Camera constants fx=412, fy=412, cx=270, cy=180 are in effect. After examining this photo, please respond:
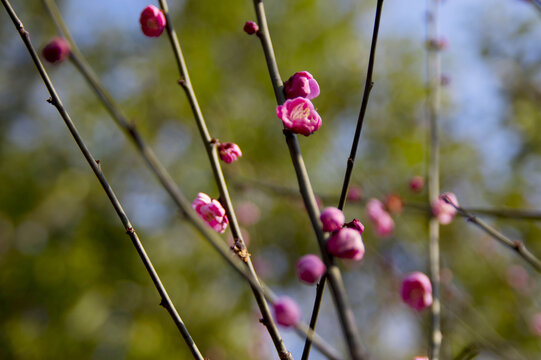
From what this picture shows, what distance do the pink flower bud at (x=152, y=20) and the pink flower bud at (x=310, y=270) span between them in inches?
21.9

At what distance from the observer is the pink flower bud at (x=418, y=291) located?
0.91 m

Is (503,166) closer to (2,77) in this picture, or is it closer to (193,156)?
(193,156)

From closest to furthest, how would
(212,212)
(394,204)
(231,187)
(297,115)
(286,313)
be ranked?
1. (286,313)
2. (297,115)
3. (212,212)
4. (394,204)
5. (231,187)

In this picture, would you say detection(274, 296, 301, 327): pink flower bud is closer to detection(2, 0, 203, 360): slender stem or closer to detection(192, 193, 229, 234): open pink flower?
detection(2, 0, 203, 360): slender stem

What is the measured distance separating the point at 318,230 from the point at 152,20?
575 mm

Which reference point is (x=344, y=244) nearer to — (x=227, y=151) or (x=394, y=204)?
(x=227, y=151)

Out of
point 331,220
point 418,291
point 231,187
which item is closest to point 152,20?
point 331,220

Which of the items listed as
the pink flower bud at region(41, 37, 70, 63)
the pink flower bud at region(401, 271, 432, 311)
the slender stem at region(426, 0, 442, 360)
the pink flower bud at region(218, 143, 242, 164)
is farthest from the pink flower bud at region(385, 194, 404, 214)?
the pink flower bud at region(41, 37, 70, 63)

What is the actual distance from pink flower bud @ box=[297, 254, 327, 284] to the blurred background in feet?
7.59

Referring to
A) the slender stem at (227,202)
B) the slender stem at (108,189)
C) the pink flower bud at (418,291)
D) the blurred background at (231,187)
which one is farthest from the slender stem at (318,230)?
the blurred background at (231,187)

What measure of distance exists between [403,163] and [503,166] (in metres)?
0.91

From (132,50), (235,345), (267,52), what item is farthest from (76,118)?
(267,52)

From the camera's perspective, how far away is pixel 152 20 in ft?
2.69

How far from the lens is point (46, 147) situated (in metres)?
3.81
